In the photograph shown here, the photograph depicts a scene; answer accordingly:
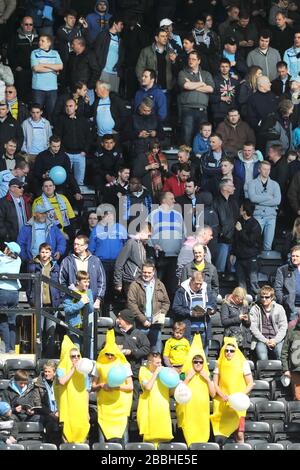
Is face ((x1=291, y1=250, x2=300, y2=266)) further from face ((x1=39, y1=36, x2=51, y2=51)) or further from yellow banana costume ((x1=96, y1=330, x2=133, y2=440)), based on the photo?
face ((x1=39, y1=36, x2=51, y2=51))

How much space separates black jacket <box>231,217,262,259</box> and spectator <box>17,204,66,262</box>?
2.27m

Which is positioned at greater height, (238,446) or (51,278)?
(51,278)

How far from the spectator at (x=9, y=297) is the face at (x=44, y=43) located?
4.52m

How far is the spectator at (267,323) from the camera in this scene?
973 inches

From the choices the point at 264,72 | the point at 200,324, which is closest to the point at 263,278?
the point at 200,324

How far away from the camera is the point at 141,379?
23.5 metres

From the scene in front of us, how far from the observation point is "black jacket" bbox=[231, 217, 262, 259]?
2617 centimetres

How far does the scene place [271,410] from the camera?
78.6 feet

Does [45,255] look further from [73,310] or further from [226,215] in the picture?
[226,215]

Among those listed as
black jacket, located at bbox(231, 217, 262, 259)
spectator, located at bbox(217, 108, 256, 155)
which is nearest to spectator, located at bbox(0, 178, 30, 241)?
black jacket, located at bbox(231, 217, 262, 259)

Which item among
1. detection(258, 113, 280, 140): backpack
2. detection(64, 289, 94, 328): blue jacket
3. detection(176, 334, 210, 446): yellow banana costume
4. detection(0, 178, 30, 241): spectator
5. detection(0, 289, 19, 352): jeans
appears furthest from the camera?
detection(258, 113, 280, 140): backpack

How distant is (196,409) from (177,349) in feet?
3.10

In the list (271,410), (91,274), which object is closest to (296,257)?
(271,410)
